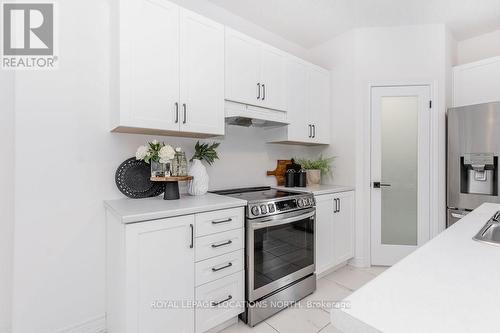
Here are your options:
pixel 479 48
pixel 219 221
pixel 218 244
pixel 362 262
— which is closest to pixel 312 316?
pixel 218 244

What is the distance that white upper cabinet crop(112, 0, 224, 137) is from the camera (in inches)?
65.7

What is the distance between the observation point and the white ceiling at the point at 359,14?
8.11 ft

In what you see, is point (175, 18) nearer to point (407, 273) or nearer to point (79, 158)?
point (79, 158)

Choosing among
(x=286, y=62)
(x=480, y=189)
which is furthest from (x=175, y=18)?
(x=480, y=189)

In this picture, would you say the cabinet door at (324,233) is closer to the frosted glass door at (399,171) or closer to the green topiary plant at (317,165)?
the green topiary plant at (317,165)

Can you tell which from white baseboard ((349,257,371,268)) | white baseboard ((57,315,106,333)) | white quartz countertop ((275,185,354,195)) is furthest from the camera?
white baseboard ((349,257,371,268))

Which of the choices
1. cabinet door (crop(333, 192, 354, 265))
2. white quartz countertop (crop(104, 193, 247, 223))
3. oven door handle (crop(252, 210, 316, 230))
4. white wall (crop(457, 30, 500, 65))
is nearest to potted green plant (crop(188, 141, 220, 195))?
white quartz countertop (crop(104, 193, 247, 223))

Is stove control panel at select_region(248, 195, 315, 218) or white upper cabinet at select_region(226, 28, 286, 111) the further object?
white upper cabinet at select_region(226, 28, 286, 111)

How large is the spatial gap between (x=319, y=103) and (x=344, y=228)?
1.51 metres

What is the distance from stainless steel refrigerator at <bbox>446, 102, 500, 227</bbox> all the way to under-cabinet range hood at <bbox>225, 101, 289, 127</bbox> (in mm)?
1800

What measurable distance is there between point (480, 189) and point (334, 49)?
2228 mm

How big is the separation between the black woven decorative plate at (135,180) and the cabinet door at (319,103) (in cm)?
185

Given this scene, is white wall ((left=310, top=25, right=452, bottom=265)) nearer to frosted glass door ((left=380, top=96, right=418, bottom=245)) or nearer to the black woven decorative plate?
frosted glass door ((left=380, top=96, right=418, bottom=245))

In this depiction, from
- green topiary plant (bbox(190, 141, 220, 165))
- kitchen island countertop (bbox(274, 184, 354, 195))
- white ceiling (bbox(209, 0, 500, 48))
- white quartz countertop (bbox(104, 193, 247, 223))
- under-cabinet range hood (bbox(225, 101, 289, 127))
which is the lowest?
white quartz countertop (bbox(104, 193, 247, 223))
